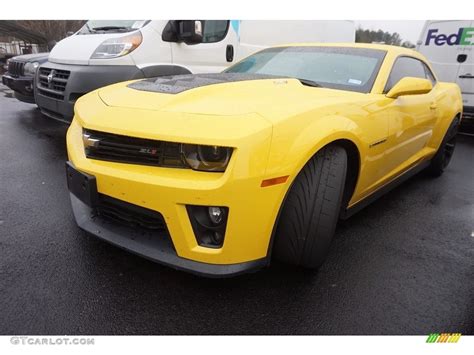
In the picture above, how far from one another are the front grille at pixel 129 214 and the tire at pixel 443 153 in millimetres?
3452

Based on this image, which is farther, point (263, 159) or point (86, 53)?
point (86, 53)

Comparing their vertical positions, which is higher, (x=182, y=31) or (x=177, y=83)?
(x=182, y=31)

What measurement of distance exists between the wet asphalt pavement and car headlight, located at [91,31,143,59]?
183 cm

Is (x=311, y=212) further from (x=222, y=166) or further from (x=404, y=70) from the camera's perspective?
(x=404, y=70)

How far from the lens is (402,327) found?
176 centimetres

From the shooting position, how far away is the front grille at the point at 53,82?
13.1ft

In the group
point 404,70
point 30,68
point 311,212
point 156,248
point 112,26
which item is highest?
point 112,26

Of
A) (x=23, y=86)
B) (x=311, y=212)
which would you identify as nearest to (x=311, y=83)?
(x=311, y=212)

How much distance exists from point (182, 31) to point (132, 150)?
9.37 feet

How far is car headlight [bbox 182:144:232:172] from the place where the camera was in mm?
1671

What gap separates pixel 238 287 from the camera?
1.97 meters

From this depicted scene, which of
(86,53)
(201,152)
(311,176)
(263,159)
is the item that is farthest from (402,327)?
(86,53)

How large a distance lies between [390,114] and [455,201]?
5.25 feet

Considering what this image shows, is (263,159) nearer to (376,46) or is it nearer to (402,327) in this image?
(402,327)
